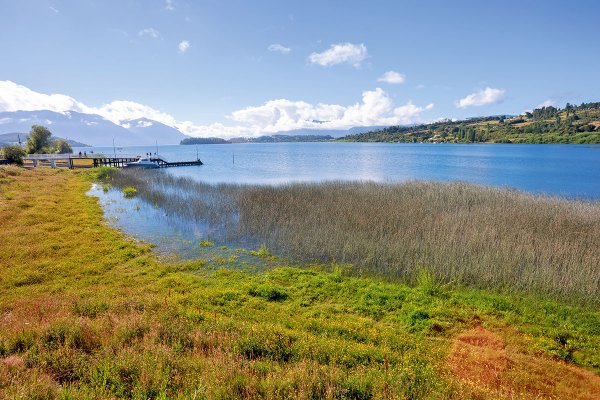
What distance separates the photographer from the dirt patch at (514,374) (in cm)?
641

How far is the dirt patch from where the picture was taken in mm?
6406

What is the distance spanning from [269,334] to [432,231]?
40.4 ft

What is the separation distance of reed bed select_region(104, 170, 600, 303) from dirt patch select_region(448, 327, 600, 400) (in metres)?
3.98

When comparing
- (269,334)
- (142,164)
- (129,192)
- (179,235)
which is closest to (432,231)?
(269,334)

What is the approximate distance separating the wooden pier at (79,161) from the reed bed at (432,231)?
44782mm

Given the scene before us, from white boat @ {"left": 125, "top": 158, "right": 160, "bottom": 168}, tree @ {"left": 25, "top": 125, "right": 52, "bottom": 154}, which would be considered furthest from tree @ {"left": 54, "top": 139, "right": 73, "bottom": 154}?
white boat @ {"left": 125, "top": 158, "right": 160, "bottom": 168}

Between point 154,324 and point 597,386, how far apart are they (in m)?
10.5

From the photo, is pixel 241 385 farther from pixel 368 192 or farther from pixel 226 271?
pixel 368 192

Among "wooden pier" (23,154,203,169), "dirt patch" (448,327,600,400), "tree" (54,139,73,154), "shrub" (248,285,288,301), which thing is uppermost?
"tree" (54,139,73,154)

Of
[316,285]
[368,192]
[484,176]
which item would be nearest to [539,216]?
[368,192]

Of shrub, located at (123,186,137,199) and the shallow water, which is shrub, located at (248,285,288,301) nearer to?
the shallow water

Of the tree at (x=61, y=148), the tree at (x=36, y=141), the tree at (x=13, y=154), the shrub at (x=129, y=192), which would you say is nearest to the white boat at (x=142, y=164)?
the tree at (x=13, y=154)

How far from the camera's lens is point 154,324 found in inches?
292

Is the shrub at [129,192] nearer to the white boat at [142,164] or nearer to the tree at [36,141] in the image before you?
the white boat at [142,164]
